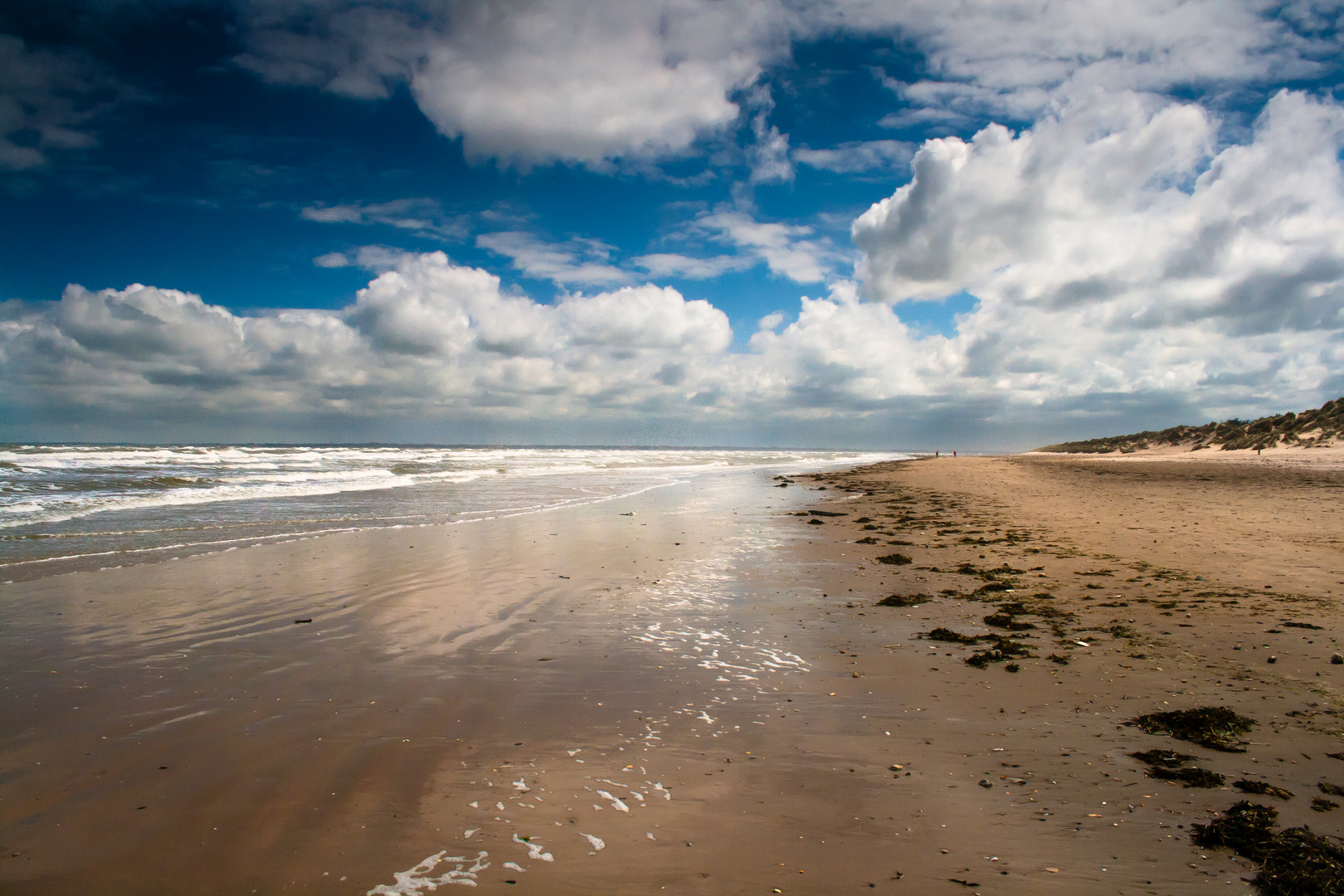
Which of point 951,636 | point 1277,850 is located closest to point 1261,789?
point 1277,850

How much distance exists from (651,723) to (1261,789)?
3.81 meters

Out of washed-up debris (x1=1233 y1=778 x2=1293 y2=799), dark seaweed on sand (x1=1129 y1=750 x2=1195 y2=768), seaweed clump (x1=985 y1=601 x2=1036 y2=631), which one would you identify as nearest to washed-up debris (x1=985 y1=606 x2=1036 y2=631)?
seaweed clump (x1=985 y1=601 x2=1036 y2=631)

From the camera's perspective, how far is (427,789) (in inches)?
148

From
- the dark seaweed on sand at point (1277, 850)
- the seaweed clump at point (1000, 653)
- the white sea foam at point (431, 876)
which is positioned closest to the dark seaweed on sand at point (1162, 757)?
the dark seaweed on sand at point (1277, 850)

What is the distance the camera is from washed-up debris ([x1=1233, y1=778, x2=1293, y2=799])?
3.48 meters

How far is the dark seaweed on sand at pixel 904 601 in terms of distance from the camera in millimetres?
8016

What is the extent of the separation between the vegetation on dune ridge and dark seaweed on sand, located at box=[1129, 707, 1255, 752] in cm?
4135

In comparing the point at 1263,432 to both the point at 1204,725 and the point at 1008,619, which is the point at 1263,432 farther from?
the point at 1204,725

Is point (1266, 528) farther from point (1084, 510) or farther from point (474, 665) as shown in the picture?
point (474, 665)

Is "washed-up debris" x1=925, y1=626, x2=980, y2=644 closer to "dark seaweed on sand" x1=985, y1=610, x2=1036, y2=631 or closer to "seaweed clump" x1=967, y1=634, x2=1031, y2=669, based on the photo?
A: "seaweed clump" x1=967, y1=634, x2=1031, y2=669

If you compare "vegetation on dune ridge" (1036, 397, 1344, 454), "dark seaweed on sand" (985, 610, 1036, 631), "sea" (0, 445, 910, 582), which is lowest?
"dark seaweed on sand" (985, 610, 1036, 631)

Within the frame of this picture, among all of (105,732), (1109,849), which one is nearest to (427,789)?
(105,732)

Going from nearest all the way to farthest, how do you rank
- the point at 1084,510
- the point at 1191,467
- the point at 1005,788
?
the point at 1005,788 → the point at 1084,510 → the point at 1191,467

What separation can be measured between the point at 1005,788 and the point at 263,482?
2910 centimetres
